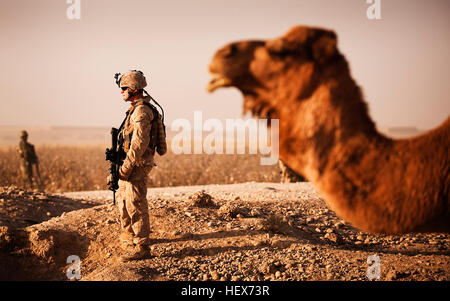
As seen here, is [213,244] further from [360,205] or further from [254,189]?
[254,189]

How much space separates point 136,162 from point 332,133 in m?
3.59

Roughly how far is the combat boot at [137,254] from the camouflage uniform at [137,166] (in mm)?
83

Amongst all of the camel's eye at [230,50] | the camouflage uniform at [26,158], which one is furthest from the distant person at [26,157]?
the camel's eye at [230,50]

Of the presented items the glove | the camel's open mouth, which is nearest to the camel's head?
the camel's open mouth

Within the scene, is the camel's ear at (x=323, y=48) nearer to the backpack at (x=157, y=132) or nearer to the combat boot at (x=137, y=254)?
the backpack at (x=157, y=132)

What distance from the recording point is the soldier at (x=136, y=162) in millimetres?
6039

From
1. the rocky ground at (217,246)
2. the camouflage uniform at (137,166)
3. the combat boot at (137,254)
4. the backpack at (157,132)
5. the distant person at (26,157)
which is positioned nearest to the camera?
the rocky ground at (217,246)

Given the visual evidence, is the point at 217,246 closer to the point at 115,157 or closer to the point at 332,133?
the point at 115,157

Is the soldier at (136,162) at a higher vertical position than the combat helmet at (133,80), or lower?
lower

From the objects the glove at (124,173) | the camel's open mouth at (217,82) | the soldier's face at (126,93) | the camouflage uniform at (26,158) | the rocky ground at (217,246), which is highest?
the soldier's face at (126,93)

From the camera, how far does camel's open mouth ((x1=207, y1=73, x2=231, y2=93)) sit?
3.26m

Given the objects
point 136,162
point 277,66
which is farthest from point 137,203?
point 277,66
